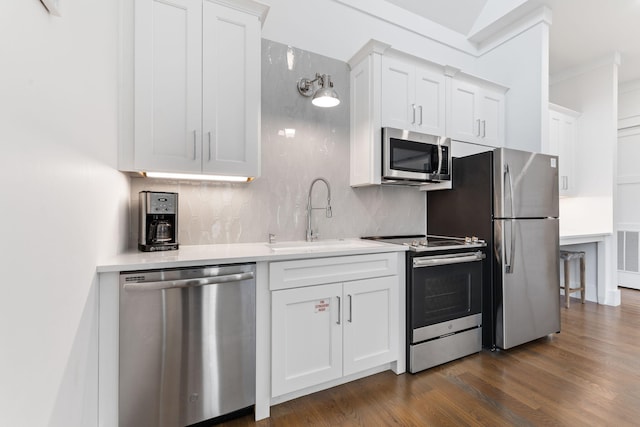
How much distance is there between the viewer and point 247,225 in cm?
232

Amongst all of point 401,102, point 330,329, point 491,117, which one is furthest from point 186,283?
point 491,117

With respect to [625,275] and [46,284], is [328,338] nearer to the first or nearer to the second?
[46,284]

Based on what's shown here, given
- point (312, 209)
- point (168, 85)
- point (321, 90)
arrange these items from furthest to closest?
point (312, 209), point (321, 90), point (168, 85)

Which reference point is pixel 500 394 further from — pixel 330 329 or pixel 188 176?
pixel 188 176

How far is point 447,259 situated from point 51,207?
7.62 ft

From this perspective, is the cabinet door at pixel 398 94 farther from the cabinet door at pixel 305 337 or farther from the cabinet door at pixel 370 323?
the cabinet door at pixel 305 337

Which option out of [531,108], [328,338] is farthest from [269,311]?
[531,108]

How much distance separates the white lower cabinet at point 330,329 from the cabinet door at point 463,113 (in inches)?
65.4

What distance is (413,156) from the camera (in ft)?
8.59

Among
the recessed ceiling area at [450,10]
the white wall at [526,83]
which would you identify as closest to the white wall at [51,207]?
the recessed ceiling area at [450,10]

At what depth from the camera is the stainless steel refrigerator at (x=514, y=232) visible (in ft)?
8.03

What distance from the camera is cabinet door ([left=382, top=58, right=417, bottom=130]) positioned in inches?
99.0

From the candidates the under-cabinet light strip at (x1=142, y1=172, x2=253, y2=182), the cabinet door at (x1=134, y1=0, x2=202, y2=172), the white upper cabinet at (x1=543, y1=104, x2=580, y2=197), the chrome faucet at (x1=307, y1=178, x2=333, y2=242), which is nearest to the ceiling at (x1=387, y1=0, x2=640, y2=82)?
the white upper cabinet at (x1=543, y1=104, x2=580, y2=197)

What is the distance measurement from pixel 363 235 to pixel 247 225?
1.12 meters
